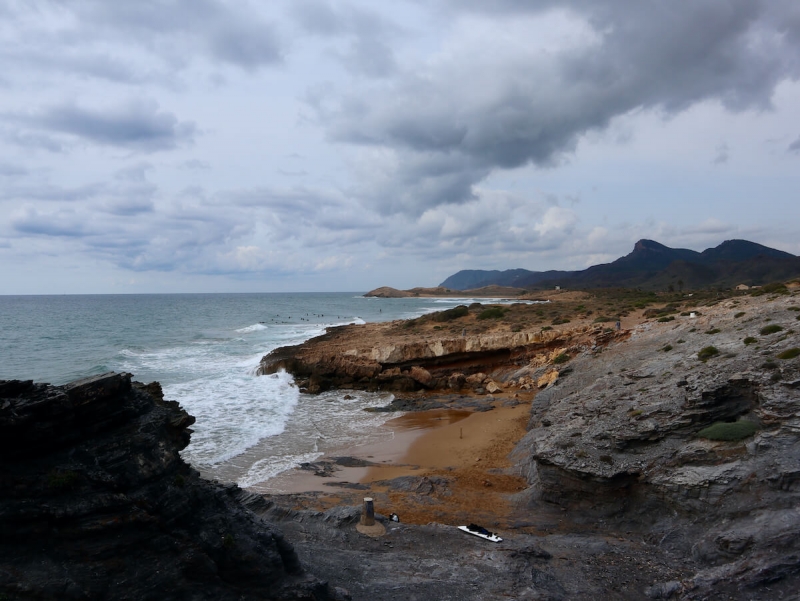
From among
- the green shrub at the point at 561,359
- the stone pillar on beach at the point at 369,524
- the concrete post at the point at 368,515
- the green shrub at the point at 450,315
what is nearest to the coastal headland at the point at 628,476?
the stone pillar on beach at the point at 369,524

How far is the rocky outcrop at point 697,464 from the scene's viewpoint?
27.6ft

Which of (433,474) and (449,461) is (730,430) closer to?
(433,474)

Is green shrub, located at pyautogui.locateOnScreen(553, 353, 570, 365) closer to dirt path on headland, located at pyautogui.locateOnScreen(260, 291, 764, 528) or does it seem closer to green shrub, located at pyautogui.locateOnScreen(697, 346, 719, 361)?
dirt path on headland, located at pyautogui.locateOnScreen(260, 291, 764, 528)

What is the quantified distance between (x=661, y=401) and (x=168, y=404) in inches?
489

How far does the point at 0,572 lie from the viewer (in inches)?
219

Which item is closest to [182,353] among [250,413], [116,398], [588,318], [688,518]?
[250,413]

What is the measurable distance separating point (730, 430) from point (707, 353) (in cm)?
545

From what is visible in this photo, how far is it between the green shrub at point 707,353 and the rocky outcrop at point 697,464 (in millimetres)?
115

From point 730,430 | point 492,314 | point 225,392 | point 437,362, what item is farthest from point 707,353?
point 492,314

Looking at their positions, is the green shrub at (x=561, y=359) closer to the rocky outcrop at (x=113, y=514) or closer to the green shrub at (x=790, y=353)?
the green shrub at (x=790, y=353)

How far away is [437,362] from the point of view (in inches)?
1298

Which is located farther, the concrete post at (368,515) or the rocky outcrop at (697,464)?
the concrete post at (368,515)

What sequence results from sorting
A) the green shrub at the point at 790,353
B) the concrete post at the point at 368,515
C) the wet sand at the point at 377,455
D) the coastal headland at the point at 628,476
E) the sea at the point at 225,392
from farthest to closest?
the sea at the point at 225,392
the wet sand at the point at 377,455
the green shrub at the point at 790,353
the concrete post at the point at 368,515
the coastal headland at the point at 628,476

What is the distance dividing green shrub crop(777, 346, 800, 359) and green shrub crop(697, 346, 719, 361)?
291 centimetres
